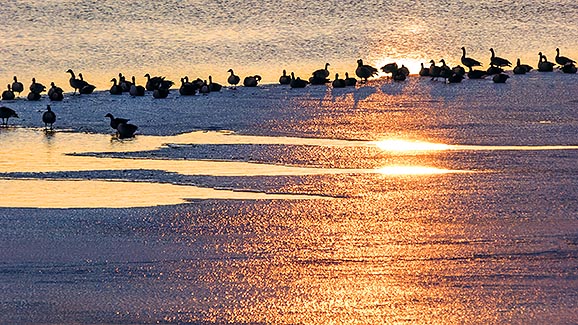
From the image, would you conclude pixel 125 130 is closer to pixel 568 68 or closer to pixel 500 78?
pixel 500 78

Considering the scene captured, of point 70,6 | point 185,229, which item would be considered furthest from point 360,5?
point 185,229

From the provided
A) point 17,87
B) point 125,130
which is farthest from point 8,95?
point 125,130

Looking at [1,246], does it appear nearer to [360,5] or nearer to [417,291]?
[417,291]

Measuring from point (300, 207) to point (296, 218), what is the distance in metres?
0.62

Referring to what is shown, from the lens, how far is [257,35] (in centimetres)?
3759

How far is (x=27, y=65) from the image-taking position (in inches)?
1223

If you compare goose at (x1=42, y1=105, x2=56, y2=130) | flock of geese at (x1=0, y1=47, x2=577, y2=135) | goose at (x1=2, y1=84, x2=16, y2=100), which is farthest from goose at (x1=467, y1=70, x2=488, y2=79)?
goose at (x1=42, y1=105, x2=56, y2=130)

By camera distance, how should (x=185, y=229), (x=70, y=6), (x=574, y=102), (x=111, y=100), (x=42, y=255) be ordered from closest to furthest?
(x=42, y=255) → (x=185, y=229) → (x=574, y=102) → (x=111, y=100) → (x=70, y=6)

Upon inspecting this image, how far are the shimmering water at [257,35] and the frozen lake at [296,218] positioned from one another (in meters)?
10.6

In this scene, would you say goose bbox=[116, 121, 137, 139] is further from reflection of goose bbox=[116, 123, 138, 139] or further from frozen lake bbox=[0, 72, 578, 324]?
frozen lake bbox=[0, 72, 578, 324]

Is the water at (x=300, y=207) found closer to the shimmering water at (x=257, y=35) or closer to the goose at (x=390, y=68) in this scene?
the goose at (x=390, y=68)

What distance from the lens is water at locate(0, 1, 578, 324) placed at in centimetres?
861

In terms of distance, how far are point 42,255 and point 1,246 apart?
0.59 metres

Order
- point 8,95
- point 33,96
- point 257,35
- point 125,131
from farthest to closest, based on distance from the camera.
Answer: point 257,35
point 8,95
point 33,96
point 125,131
